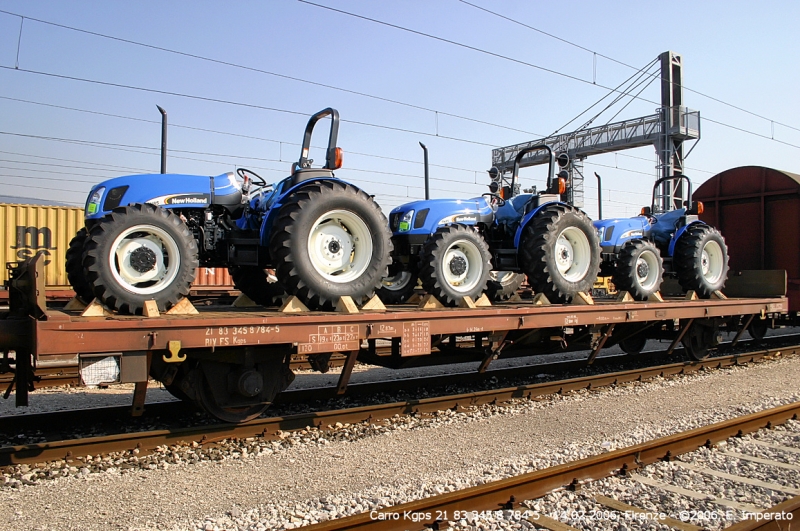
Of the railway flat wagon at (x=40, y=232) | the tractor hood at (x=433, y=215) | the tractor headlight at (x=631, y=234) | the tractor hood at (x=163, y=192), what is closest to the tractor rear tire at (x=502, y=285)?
the tractor hood at (x=433, y=215)

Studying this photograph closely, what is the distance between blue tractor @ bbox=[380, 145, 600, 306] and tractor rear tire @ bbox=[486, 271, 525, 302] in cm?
96

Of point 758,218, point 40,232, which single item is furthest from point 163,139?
point 758,218

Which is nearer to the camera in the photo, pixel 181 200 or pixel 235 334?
pixel 235 334

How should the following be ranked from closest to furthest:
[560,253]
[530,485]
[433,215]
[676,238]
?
[530,485] < [433,215] < [560,253] < [676,238]

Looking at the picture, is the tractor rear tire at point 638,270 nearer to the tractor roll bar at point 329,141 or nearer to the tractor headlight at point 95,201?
the tractor roll bar at point 329,141

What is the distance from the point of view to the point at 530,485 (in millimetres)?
4234

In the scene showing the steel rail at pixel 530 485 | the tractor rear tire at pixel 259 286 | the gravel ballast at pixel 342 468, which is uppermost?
the tractor rear tire at pixel 259 286

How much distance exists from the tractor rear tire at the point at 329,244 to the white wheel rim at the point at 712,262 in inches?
263

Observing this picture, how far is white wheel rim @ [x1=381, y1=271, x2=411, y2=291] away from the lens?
8.37 meters

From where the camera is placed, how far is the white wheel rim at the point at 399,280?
8367mm

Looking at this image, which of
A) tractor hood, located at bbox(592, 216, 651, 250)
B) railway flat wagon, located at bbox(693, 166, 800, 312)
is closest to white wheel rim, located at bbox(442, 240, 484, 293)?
tractor hood, located at bbox(592, 216, 651, 250)

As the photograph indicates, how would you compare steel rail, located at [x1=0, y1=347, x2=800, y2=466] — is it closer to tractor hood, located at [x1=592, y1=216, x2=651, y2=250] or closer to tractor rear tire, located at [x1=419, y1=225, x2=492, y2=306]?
tractor rear tire, located at [x1=419, y1=225, x2=492, y2=306]

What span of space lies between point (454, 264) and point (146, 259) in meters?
3.39

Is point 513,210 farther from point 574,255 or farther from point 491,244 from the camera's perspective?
point 574,255
